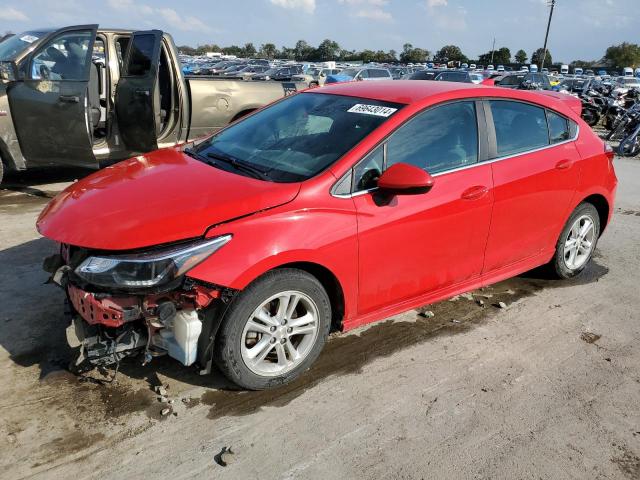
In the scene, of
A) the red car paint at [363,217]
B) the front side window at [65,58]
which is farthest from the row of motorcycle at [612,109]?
the front side window at [65,58]

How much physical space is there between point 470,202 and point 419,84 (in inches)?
39.0

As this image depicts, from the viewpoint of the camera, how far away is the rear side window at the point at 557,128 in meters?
4.27

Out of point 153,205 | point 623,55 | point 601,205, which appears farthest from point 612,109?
point 623,55

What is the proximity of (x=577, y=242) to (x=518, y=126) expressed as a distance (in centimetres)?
134

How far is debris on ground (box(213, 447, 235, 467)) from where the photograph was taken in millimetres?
2546

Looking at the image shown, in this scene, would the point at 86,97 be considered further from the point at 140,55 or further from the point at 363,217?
the point at 363,217

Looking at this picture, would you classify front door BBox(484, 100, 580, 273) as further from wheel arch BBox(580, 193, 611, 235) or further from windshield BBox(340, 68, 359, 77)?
windshield BBox(340, 68, 359, 77)

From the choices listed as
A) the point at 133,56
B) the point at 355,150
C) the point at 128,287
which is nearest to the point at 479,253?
the point at 355,150

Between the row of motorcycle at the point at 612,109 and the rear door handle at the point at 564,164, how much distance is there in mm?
11012

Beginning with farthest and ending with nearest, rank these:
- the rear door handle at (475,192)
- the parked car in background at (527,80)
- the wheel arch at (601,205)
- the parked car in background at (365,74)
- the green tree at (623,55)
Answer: the green tree at (623,55), the parked car in background at (365,74), the parked car in background at (527,80), the wheel arch at (601,205), the rear door handle at (475,192)

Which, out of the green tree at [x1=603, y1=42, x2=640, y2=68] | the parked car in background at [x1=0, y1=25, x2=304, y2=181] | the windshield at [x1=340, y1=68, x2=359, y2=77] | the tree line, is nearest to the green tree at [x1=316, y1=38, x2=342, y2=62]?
the tree line

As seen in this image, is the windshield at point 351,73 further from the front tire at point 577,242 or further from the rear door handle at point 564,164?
the rear door handle at point 564,164

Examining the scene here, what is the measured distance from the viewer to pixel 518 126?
159 inches

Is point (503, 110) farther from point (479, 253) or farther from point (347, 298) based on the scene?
point (347, 298)
